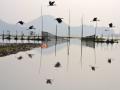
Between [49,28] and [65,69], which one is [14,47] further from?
[65,69]

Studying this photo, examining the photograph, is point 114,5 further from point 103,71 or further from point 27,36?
point 27,36

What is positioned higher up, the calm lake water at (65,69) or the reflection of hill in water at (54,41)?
the reflection of hill in water at (54,41)

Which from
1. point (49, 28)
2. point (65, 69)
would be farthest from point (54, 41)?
point (65, 69)

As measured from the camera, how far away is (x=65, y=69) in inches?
85.6

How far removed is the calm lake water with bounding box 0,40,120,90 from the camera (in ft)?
7.07

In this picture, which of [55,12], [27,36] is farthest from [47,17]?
[27,36]

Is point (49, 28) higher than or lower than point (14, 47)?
higher

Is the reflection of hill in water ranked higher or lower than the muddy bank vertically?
higher

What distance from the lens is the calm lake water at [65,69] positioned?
2154mm

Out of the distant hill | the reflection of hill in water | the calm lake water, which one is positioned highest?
the distant hill

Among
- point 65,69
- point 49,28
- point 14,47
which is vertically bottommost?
point 65,69

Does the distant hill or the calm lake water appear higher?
the distant hill

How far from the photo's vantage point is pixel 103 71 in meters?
2.18

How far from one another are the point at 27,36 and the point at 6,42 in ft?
0.61
